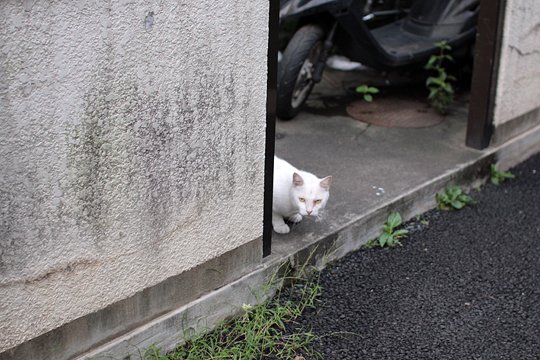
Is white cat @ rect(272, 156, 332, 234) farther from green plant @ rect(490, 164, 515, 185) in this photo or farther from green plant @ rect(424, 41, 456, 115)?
green plant @ rect(424, 41, 456, 115)

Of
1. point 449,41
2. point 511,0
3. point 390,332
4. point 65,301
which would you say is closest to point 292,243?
point 390,332

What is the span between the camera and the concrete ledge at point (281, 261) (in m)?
3.10

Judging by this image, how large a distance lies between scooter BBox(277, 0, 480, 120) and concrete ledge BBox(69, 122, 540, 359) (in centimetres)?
113

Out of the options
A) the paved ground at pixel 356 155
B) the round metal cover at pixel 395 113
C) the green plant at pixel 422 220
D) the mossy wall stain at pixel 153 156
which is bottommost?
the green plant at pixel 422 220

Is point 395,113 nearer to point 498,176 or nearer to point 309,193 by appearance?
point 498,176

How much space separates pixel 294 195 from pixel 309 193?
83mm

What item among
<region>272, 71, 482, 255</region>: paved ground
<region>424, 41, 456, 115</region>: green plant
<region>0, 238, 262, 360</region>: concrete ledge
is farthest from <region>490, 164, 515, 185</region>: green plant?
<region>0, 238, 262, 360</region>: concrete ledge

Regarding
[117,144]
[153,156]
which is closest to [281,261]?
[153,156]

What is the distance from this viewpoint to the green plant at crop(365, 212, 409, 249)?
4258mm

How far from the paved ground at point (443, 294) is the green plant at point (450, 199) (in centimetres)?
5

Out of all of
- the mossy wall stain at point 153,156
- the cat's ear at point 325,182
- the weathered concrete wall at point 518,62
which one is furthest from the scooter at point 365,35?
the mossy wall stain at point 153,156

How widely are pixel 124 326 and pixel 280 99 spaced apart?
2729 mm

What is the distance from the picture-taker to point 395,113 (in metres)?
5.91

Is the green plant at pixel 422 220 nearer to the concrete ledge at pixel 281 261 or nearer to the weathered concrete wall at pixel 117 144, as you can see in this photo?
the concrete ledge at pixel 281 261
